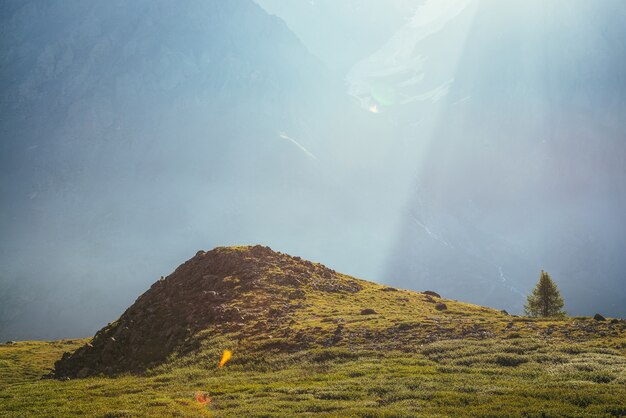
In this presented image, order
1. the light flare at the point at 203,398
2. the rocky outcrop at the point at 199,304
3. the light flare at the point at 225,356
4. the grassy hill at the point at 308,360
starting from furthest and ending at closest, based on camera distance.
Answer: the rocky outcrop at the point at 199,304 < the light flare at the point at 225,356 < the light flare at the point at 203,398 < the grassy hill at the point at 308,360

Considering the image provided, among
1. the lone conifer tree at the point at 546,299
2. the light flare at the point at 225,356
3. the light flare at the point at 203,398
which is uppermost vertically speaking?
the lone conifer tree at the point at 546,299

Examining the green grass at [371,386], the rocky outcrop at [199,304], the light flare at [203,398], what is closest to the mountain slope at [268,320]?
the rocky outcrop at [199,304]

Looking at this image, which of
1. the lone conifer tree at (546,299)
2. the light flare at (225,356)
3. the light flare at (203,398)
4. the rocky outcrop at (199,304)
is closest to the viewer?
the light flare at (203,398)

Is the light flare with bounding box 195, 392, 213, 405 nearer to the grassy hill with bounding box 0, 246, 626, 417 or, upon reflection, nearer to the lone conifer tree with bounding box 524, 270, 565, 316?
the grassy hill with bounding box 0, 246, 626, 417

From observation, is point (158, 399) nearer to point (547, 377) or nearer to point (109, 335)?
point (547, 377)

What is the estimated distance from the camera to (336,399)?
25.7 metres

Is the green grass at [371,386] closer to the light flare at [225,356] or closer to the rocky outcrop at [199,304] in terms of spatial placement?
the light flare at [225,356]

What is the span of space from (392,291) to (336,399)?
53279mm

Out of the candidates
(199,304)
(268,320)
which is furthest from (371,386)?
(199,304)

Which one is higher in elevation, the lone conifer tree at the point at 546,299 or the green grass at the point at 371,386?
the lone conifer tree at the point at 546,299

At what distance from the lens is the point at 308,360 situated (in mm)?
37156

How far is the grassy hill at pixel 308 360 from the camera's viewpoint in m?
24.3

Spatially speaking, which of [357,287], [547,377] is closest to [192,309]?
[357,287]

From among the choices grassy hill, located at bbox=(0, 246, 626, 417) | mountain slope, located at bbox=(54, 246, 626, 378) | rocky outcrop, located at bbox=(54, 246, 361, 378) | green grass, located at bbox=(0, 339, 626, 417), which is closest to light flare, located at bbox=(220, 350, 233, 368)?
grassy hill, located at bbox=(0, 246, 626, 417)
